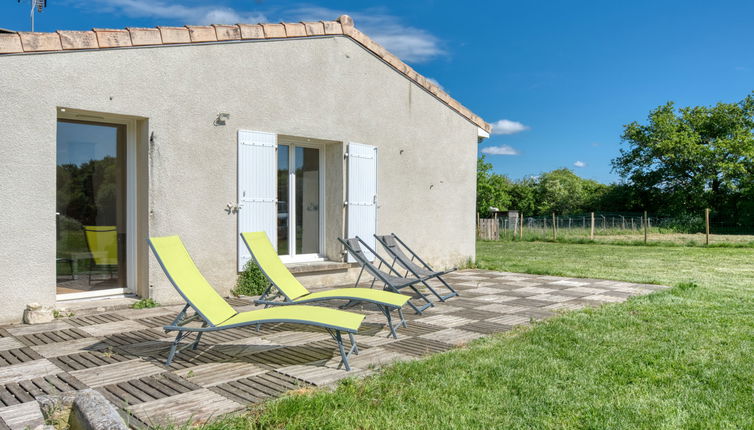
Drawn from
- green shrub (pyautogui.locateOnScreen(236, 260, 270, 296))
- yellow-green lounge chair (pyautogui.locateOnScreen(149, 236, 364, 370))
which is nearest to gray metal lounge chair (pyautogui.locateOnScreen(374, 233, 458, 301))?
green shrub (pyautogui.locateOnScreen(236, 260, 270, 296))

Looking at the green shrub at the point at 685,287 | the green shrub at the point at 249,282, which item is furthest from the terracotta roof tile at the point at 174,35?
the green shrub at the point at 685,287

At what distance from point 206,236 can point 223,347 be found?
271cm

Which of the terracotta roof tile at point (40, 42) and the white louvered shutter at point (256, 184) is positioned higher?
the terracotta roof tile at point (40, 42)

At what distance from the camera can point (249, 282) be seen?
727 centimetres

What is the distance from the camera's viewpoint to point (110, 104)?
598 cm

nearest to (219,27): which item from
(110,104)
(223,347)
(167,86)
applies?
(167,86)

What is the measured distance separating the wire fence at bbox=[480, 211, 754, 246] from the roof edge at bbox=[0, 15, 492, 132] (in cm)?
1413

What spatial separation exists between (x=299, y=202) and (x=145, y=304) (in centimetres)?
288

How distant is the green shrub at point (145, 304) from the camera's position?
618 cm

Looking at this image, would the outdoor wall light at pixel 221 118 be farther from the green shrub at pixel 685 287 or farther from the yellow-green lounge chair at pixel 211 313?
the green shrub at pixel 685 287

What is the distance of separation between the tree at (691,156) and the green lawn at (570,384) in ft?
117

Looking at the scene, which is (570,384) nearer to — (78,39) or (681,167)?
(78,39)

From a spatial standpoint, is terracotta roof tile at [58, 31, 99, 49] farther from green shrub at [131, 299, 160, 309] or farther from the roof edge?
green shrub at [131, 299, 160, 309]

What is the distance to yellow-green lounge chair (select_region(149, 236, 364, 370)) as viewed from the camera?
12.3 ft
